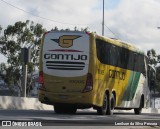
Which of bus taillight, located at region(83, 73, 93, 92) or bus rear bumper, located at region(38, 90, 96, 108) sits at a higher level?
bus taillight, located at region(83, 73, 93, 92)

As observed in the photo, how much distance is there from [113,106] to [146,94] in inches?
258

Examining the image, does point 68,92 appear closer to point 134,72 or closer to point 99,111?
point 99,111

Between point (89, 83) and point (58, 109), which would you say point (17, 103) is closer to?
point (58, 109)

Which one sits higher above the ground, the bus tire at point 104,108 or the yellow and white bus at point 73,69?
the yellow and white bus at point 73,69

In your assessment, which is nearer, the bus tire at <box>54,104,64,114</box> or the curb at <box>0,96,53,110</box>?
the bus tire at <box>54,104,64,114</box>

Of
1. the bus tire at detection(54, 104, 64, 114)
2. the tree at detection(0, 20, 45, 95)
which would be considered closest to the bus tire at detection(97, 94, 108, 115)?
the bus tire at detection(54, 104, 64, 114)

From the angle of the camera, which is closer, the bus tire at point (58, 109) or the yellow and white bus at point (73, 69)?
the yellow and white bus at point (73, 69)

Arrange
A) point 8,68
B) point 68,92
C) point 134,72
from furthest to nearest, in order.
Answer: point 8,68
point 134,72
point 68,92

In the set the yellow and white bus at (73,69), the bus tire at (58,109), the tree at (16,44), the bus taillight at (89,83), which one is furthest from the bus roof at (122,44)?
the tree at (16,44)

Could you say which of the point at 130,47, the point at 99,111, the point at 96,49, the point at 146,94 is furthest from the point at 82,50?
the point at 146,94

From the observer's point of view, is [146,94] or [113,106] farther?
[146,94]

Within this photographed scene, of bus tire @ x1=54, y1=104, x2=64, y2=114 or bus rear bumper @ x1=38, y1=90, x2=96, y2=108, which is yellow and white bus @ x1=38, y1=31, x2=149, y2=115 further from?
bus tire @ x1=54, y1=104, x2=64, y2=114

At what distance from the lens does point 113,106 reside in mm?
24750

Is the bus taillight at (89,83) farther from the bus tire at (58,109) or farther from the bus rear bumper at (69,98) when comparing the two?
the bus tire at (58,109)
